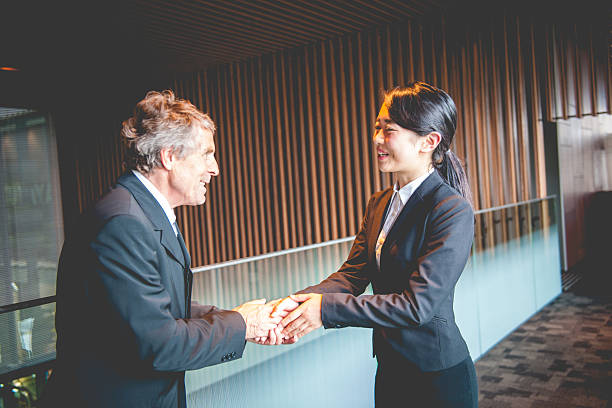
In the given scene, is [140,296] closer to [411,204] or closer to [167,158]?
[167,158]

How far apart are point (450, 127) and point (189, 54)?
506 centimetres

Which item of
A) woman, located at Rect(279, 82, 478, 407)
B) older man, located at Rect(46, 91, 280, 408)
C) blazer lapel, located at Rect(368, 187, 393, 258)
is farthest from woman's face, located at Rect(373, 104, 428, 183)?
older man, located at Rect(46, 91, 280, 408)

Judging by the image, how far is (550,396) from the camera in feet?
11.0

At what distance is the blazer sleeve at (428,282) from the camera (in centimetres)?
140

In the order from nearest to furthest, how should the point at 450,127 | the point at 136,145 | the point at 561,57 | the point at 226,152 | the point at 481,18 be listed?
the point at 136,145, the point at 450,127, the point at 481,18, the point at 561,57, the point at 226,152

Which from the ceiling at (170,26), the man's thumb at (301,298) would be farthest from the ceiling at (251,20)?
the man's thumb at (301,298)

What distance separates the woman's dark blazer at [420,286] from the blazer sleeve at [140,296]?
0.47 m

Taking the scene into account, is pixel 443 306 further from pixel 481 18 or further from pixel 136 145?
pixel 481 18

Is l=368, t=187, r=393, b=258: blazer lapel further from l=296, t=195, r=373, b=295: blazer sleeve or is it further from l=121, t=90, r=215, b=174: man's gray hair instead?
l=121, t=90, r=215, b=174: man's gray hair

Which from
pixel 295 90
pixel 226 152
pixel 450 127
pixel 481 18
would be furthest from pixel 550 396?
pixel 226 152

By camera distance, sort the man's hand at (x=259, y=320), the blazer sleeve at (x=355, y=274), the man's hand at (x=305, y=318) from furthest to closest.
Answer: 1. the blazer sleeve at (x=355, y=274)
2. the man's hand at (x=259, y=320)
3. the man's hand at (x=305, y=318)

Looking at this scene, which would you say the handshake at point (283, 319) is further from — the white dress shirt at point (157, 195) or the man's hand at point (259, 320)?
the white dress shirt at point (157, 195)

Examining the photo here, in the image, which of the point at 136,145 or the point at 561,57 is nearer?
the point at 136,145

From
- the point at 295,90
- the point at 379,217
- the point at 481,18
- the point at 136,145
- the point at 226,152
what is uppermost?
the point at 481,18
